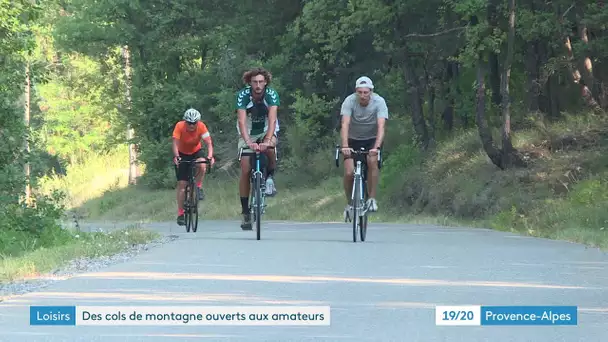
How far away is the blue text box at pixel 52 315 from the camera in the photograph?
9.80 m

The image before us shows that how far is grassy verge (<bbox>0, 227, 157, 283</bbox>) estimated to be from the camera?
47.8ft

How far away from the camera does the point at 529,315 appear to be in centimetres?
1005

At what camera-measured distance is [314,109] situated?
146ft

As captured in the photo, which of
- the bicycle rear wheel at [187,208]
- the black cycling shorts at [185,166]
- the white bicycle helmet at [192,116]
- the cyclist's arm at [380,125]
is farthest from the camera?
the bicycle rear wheel at [187,208]

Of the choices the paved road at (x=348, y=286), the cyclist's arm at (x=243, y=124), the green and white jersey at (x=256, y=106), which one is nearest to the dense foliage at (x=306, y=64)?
the green and white jersey at (x=256, y=106)

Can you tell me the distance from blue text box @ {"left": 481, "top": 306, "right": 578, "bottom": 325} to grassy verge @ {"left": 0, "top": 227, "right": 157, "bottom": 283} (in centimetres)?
558

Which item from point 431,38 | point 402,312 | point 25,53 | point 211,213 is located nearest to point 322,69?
point 211,213

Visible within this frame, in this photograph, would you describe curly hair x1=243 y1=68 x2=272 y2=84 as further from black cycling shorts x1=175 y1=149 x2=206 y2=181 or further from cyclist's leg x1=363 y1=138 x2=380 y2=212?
black cycling shorts x1=175 y1=149 x2=206 y2=181

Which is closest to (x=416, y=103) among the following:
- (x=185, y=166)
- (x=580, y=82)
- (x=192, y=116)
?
(x=580, y=82)

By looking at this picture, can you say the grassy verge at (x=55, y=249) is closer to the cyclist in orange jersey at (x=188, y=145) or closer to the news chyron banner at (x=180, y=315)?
the cyclist in orange jersey at (x=188, y=145)

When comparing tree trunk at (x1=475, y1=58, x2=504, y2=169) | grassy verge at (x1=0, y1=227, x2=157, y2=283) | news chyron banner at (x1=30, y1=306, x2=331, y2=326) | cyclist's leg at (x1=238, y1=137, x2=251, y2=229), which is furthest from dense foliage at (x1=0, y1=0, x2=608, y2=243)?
news chyron banner at (x1=30, y1=306, x2=331, y2=326)

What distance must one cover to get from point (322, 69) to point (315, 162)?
3218 mm

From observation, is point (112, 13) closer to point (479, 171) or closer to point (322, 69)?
point (322, 69)

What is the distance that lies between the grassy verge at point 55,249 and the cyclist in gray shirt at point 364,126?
330 centimetres
